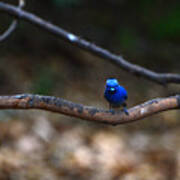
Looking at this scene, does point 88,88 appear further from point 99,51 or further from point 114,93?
point 114,93

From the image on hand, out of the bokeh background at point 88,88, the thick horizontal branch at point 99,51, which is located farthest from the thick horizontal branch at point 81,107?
the bokeh background at point 88,88

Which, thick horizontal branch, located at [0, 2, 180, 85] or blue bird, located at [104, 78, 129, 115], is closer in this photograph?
blue bird, located at [104, 78, 129, 115]

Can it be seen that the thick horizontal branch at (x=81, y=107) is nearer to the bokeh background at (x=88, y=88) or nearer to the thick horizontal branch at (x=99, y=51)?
the thick horizontal branch at (x=99, y=51)

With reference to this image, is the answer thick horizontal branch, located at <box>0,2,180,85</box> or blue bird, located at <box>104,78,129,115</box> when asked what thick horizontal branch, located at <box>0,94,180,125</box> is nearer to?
blue bird, located at <box>104,78,129,115</box>

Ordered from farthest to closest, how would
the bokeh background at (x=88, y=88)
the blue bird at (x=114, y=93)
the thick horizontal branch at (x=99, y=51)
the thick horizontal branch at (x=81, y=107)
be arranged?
the bokeh background at (x=88, y=88)
the thick horizontal branch at (x=99, y=51)
the blue bird at (x=114, y=93)
the thick horizontal branch at (x=81, y=107)

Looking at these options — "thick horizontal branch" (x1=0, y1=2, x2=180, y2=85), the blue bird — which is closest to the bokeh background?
"thick horizontal branch" (x1=0, y1=2, x2=180, y2=85)

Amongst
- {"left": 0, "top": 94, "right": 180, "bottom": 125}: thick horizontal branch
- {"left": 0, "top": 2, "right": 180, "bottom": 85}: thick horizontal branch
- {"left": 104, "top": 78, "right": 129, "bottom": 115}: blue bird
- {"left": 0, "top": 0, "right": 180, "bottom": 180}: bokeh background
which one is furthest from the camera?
{"left": 0, "top": 0, "right": 180, "bottom": 180}: bokeh background
